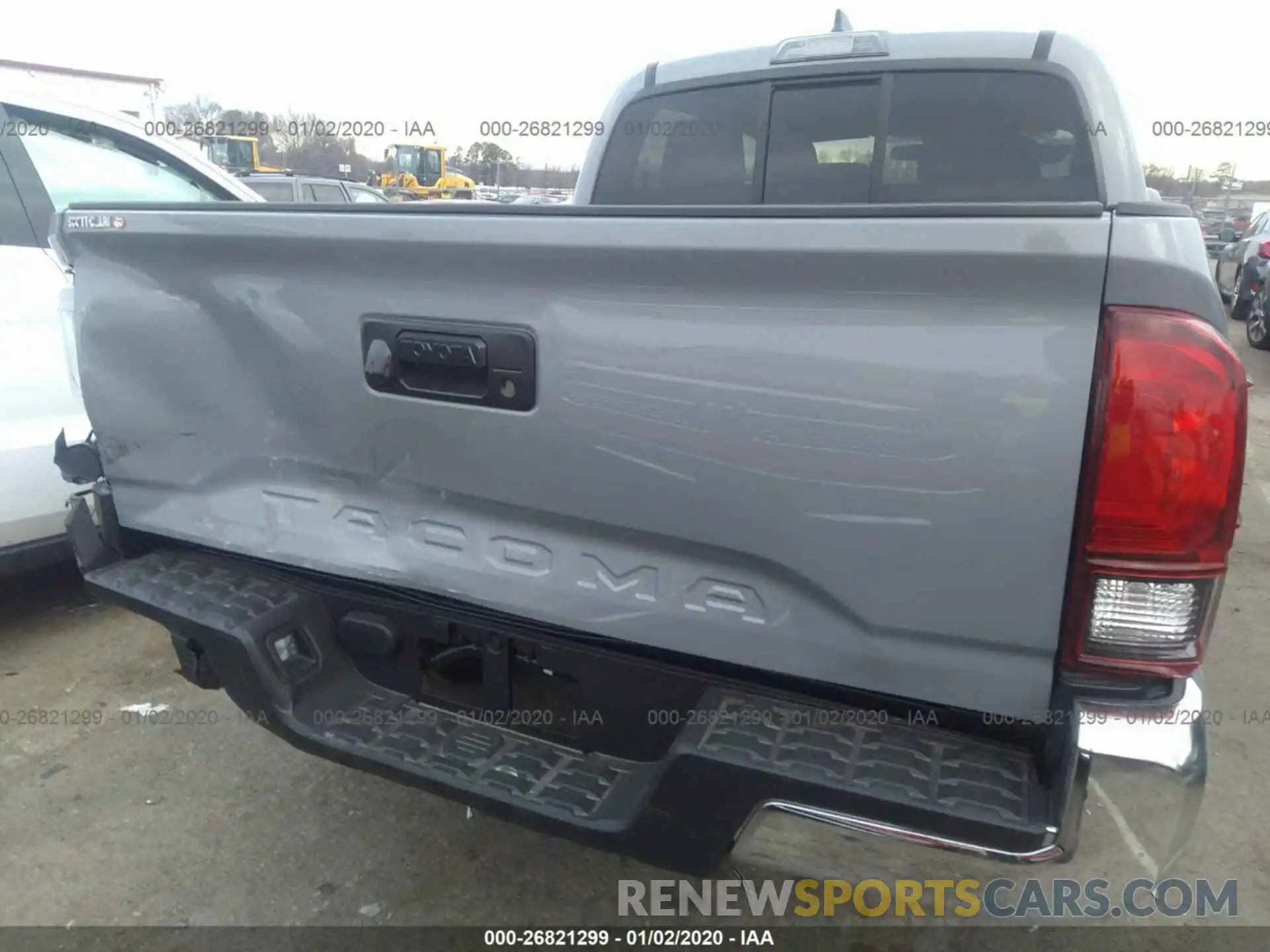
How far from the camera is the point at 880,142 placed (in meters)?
3.01

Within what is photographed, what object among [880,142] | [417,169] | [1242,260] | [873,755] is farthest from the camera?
[417,169]

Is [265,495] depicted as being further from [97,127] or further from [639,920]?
[97,127]

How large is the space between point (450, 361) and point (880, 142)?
187 centimetres

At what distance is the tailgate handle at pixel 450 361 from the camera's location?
1732 mm

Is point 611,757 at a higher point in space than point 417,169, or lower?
lower

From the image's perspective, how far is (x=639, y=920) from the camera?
240cm

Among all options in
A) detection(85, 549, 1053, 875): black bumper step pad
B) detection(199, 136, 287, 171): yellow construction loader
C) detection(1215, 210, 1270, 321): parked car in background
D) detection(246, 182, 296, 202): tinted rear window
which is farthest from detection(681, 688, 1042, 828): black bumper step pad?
detection(199, 136, 287, 171): yellow construction loader

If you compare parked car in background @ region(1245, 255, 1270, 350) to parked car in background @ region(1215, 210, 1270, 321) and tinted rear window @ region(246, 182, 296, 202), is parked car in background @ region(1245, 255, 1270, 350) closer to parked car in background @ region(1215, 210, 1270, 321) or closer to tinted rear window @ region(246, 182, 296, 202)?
parked car in background @ region(1215, 210, 1270, 321)

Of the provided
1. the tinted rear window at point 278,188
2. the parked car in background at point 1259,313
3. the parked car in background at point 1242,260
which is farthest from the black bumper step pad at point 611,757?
the tinted rear window at point 278,188

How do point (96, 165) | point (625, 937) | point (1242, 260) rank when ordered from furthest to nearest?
point (1242, 260) → point (96, 165) → point (625, 937)

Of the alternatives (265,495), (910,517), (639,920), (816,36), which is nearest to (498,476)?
(265,495)

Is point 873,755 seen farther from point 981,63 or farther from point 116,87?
point 116,87

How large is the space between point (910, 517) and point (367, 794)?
2.08 m

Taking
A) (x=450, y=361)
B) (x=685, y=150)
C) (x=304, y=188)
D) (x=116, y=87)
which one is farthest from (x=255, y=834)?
(x=116, y=87)
